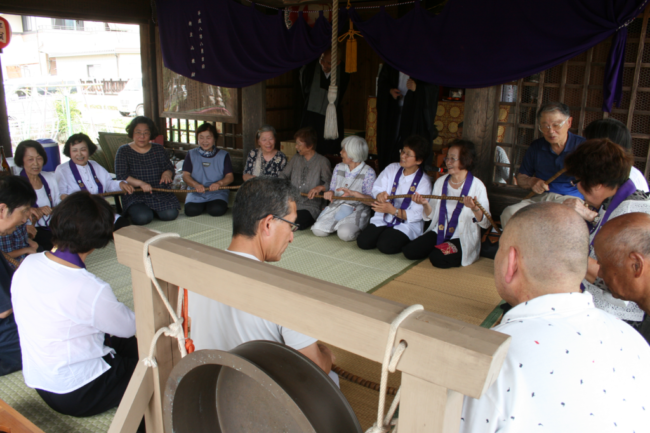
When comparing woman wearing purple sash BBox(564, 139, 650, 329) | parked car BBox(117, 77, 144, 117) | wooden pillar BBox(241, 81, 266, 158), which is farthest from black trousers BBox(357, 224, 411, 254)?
parked car BBox(117, 77, 144, 117)

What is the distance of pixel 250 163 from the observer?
17.2 ft

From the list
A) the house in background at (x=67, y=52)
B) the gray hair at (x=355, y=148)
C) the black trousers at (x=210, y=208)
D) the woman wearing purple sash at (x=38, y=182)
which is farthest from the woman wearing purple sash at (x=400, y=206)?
the house in background at (x=67, y=52)

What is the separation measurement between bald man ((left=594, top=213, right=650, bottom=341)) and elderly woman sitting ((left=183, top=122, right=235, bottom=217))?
4.14 meters

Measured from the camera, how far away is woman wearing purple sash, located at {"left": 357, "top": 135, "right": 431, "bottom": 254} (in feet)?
13.3

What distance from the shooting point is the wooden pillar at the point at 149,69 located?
21.6 feet

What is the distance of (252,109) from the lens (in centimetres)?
568

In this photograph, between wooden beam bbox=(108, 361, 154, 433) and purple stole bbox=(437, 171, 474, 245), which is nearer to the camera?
wooden beam bbox=(108, 361, 154, 433)

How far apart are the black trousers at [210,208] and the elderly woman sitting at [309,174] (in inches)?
34.7

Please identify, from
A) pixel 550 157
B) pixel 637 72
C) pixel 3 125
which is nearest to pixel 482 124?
pixel 550 157

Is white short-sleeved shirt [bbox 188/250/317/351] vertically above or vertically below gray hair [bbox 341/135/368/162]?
below

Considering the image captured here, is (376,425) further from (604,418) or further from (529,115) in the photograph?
(529,115)

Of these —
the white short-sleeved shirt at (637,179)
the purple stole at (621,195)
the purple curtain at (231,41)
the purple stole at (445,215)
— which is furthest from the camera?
the purple curtain at (231,41)

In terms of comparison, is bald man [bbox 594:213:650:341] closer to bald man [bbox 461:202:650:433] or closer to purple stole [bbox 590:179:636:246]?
bald man [bbox 461:202:650:433]

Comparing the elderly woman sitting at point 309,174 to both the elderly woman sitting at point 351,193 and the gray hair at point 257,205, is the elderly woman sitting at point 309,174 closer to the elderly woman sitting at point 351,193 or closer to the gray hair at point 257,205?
the elderly woman sitting at point 351,193
